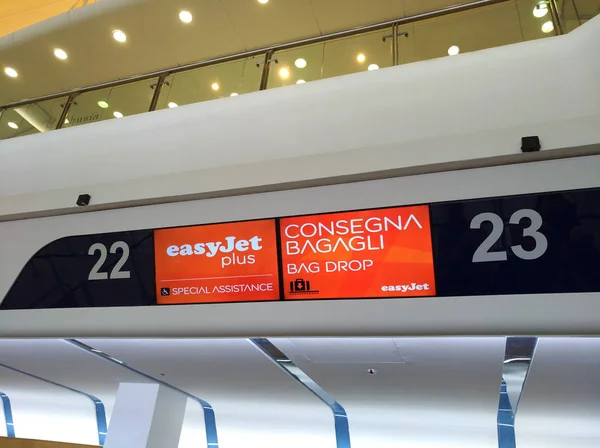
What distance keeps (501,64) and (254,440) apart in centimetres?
518

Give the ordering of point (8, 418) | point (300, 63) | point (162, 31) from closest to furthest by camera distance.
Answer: point (300, 63), point (162, 31), point (8, 418)

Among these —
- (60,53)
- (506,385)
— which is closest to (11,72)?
(60,53)

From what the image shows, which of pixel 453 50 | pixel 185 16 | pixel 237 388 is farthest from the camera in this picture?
pixel 185 16

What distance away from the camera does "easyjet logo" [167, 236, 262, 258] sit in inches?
118

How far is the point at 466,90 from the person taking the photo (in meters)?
2.83

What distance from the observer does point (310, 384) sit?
4.45 m

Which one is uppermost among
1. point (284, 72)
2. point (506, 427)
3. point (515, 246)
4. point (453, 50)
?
point (284, 72)

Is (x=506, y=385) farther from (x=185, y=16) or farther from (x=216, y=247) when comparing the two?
(x=185, y=16)

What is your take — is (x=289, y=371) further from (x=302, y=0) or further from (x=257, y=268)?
(x=302, y=0)

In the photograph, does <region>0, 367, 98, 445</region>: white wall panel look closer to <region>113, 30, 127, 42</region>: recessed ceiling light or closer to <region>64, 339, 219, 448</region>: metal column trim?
<region>64, 339, 219, 448</region>: metal column trim

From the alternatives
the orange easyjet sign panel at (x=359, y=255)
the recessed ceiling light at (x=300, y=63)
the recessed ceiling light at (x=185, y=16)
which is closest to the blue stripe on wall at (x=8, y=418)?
the recessed ceiling light at (x=185, y=16)

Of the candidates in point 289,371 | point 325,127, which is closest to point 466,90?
point 325,127

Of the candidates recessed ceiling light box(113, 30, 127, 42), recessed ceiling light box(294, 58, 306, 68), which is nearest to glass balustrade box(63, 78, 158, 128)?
recessed ceiling light box(294, 58, 306, 68)

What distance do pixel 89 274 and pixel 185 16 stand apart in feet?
12.7
